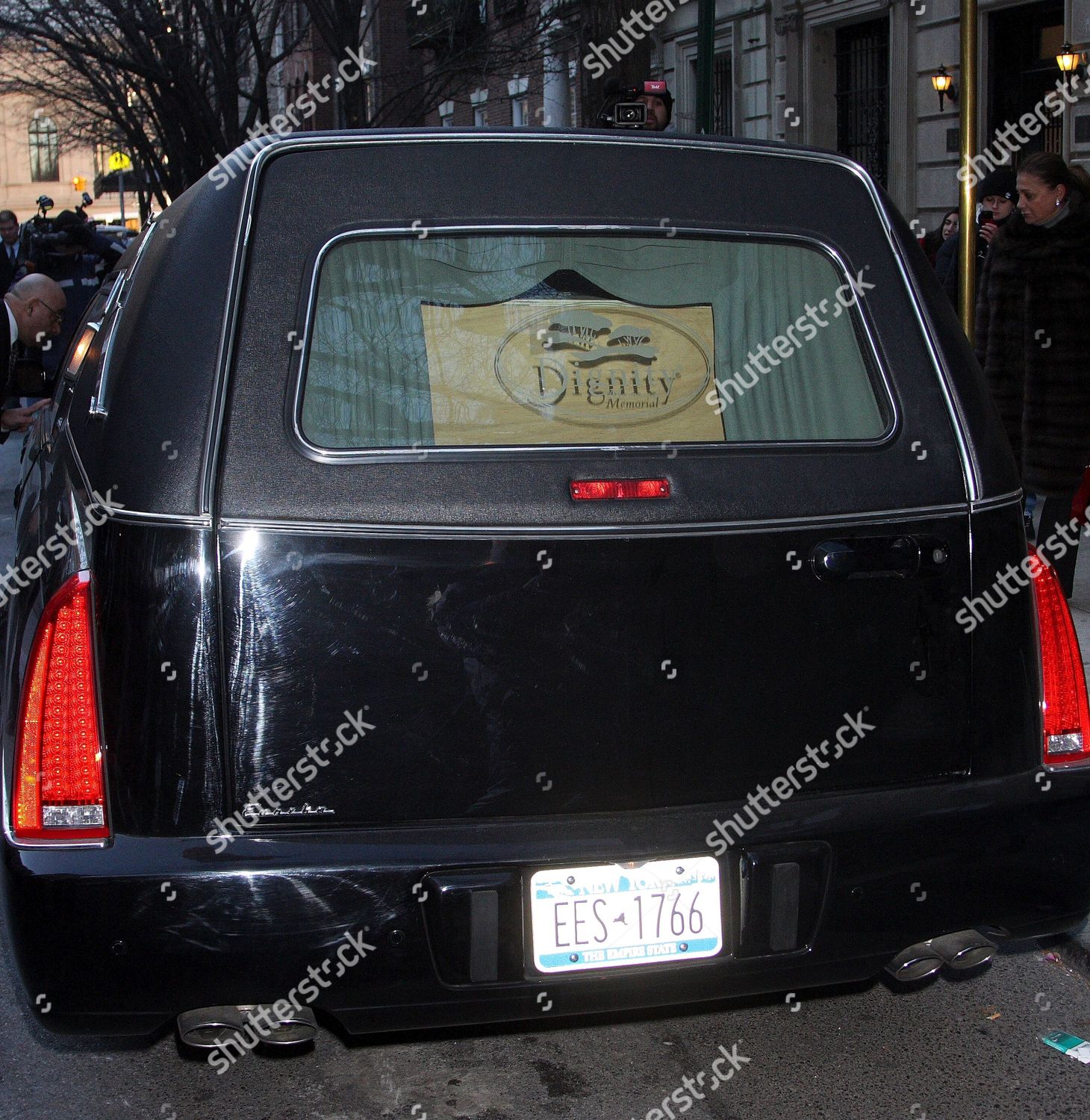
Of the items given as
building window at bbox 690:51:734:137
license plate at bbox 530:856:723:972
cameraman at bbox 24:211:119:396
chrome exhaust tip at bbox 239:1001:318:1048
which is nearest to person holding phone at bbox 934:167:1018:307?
license plate at bbox 530:856:723:972

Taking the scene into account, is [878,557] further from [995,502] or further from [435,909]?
[435,909]

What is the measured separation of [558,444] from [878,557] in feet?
1.98

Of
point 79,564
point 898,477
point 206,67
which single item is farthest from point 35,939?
point 206,67

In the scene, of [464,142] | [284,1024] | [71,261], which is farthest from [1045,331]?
[71,261]

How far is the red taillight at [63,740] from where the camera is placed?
8.32 feet

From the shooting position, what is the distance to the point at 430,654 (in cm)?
255

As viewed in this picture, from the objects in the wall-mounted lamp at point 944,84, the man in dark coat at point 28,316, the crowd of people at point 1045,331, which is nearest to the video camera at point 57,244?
the man in dark coat at point 28,316

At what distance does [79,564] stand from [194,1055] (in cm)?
122

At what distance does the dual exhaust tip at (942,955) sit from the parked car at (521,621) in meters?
0.01

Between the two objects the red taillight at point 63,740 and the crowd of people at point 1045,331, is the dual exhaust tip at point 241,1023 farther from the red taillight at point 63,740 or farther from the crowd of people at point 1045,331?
the crowd of people at point 1045,331

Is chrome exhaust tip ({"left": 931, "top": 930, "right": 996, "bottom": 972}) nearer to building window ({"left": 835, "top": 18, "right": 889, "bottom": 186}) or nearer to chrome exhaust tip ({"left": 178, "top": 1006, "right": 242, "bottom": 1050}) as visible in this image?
chrome exhaust tip ({"left": 178, "top": 1006, "right": 242, "bottom": 1050})

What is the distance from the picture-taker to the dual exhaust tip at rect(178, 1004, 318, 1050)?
259 cm

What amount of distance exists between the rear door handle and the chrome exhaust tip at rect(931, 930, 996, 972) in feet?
2.28

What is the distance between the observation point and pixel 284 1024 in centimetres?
262
